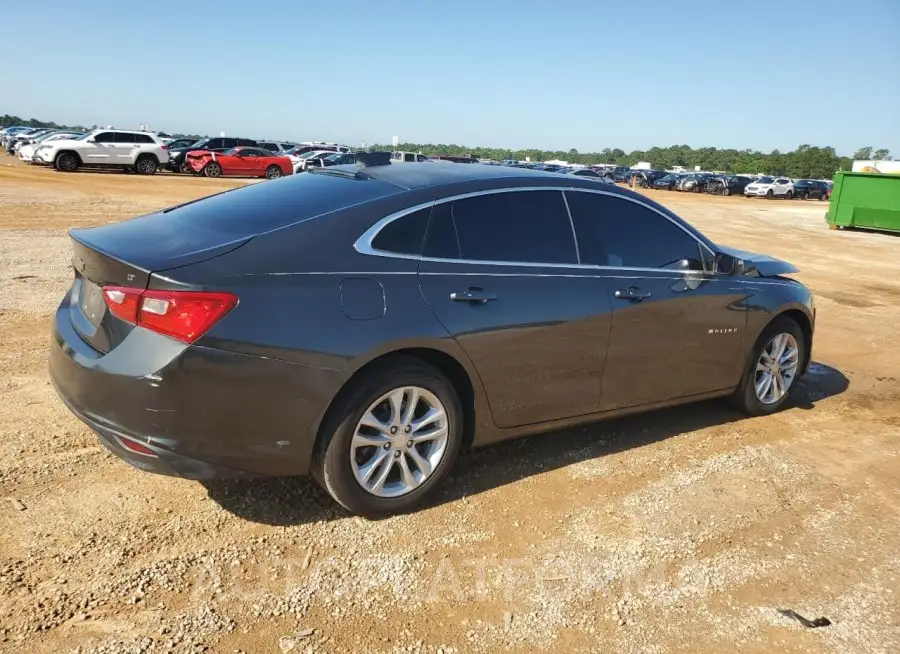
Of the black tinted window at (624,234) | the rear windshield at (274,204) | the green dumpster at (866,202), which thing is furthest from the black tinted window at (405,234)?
the green dumpster at (866,202)

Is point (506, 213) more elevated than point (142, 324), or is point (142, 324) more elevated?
point (506, 213)

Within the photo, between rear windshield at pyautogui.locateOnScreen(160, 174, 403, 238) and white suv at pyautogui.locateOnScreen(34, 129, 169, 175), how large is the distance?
97.0ft

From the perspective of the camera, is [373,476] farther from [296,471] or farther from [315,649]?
[315,649]

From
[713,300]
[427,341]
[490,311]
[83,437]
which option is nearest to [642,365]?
[713,300]

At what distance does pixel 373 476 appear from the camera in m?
3.42

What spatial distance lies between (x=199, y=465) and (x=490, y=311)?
1.54 m

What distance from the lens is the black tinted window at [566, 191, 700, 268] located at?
4.20 meters

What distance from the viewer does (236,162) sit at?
32.4 m

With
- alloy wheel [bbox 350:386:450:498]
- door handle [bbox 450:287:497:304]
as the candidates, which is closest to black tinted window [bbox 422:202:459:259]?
door handle [bbox 450:287:497:304]

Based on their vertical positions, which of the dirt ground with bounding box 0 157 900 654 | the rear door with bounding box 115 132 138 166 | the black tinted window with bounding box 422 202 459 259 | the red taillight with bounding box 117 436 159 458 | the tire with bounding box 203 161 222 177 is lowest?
the dirt ground with bounding box 0 157 900 654

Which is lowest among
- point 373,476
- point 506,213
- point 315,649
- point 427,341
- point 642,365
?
point 315,649

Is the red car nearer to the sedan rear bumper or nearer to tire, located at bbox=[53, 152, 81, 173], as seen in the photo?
tire, located at bbox=[53, 152, 81, 173]

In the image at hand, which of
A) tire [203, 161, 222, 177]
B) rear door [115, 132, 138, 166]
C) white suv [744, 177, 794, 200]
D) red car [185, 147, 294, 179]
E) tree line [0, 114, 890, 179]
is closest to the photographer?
rear door [115, 132, 138, 166]

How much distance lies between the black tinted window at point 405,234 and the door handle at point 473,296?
0.28m
